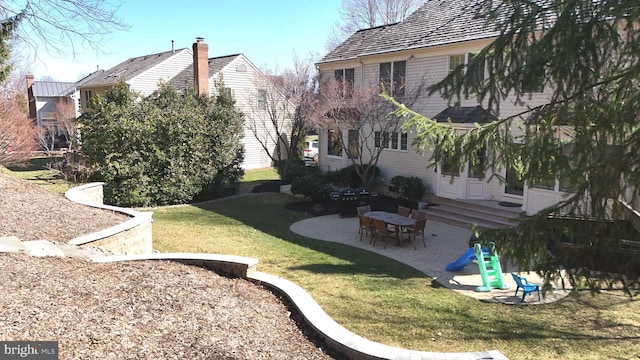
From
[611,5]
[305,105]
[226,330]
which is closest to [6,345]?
[226,330]

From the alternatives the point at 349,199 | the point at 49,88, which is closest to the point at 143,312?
the point at 349,199

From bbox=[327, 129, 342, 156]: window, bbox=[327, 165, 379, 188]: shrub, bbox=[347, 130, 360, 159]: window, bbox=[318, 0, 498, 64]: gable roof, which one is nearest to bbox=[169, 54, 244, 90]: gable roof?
bbox=[318, 0, 498, 64]: gable roof

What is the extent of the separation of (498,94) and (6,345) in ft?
17.8

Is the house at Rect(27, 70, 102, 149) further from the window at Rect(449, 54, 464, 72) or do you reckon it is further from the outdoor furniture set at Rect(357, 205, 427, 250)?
the outdoor furniture set at Rect(357, 205, 427, 250)

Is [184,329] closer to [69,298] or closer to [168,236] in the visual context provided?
[69,298]

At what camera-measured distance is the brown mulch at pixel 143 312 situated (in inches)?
168

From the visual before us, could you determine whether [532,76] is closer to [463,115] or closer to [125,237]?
[125,237]

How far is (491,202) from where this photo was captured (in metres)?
14.9

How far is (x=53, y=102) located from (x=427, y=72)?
5133 cm

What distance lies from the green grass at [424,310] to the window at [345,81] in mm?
8143

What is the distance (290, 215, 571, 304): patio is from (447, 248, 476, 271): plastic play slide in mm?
132

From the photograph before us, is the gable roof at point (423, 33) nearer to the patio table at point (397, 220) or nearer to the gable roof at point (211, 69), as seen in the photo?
the patio table at point (397, 220)

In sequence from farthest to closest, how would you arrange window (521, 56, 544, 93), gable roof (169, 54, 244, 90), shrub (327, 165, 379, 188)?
gable roof (169, 54, 244, 90), shrub (327, 165, 379, 188), window (521, 56, 544, 93)

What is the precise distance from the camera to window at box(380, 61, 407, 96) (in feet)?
55.8
